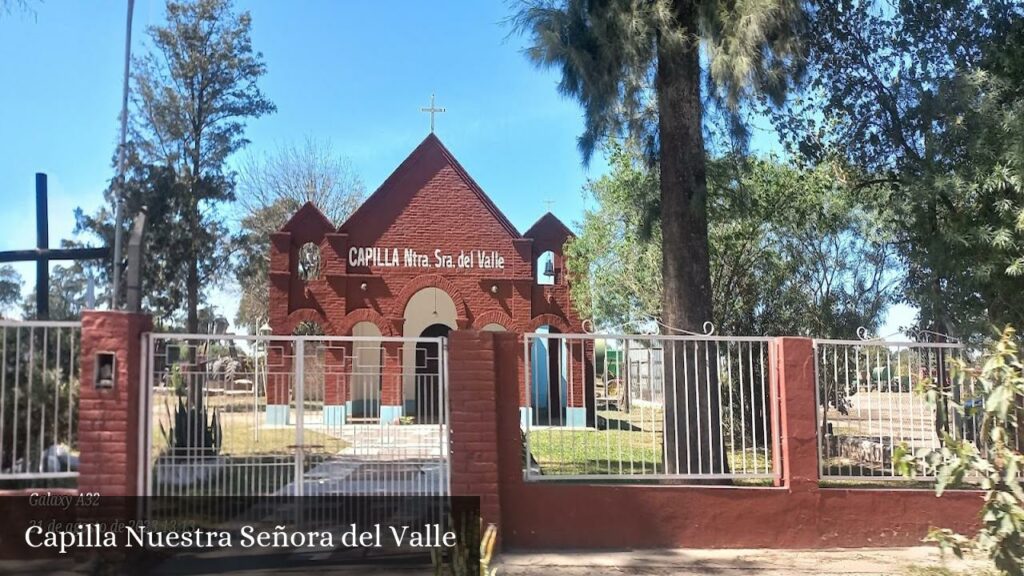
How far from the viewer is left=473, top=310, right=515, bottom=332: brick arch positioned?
761 inches

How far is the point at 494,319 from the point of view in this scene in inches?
762

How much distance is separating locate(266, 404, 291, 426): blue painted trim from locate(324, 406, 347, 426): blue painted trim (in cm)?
33

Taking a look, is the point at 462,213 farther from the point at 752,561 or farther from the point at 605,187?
the point at 752,561

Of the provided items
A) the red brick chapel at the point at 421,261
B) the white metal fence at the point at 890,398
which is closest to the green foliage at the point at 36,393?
the white metal fence at the point at 890,398

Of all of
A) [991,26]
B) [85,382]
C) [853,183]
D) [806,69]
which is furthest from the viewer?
[853,183]

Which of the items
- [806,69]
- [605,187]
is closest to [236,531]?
[806,69]

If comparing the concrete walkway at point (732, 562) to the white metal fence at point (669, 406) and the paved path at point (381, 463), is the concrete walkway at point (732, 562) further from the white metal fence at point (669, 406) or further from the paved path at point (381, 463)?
the paved path at point (381, 463)

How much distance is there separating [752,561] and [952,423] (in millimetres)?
2680

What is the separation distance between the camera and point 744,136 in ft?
29.7

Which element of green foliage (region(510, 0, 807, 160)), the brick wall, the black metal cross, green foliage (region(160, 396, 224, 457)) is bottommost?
the brick wall

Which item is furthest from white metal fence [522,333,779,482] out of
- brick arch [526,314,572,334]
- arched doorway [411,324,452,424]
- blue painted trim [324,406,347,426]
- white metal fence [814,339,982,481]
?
A: brick arch [526,314,572,334]

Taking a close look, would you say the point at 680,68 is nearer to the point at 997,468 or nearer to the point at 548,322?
the point at 997,468

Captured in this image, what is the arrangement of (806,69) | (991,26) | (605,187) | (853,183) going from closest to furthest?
(991,26) → (806,69) → (853,183) → (605,187)

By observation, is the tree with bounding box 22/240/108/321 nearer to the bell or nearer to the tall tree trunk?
the tall tree trunk
